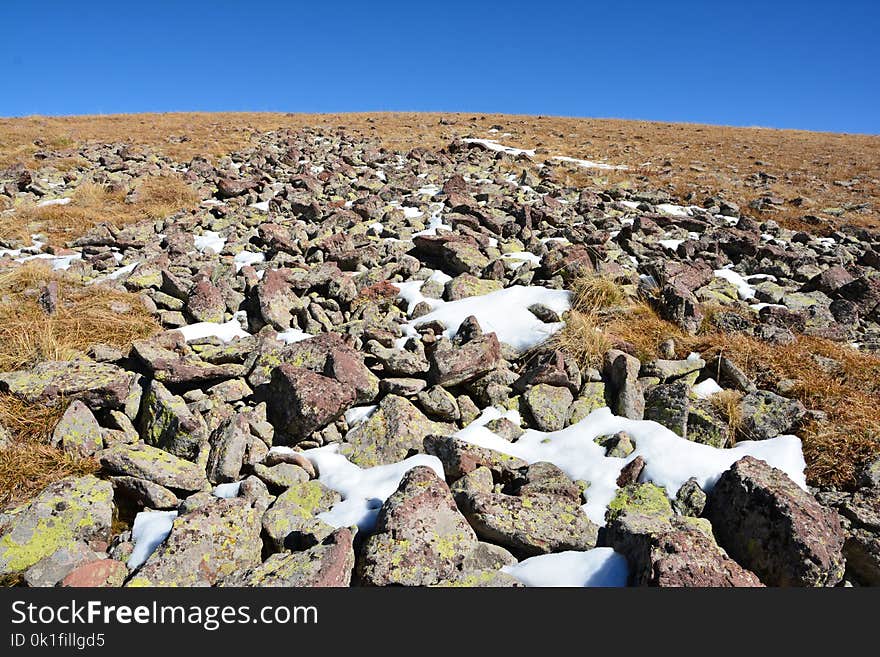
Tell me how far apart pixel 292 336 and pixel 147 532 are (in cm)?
323

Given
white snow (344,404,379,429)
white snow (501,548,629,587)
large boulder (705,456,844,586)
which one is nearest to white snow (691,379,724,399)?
large boulder (705,456,844,586)

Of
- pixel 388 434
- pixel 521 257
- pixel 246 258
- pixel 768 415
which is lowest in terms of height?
pixel 388 434

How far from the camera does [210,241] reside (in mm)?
10227

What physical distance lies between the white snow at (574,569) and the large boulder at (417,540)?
0.42 metres

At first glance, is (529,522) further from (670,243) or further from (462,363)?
(670,243)

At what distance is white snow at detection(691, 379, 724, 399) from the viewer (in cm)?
529

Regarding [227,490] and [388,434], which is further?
[388,434]

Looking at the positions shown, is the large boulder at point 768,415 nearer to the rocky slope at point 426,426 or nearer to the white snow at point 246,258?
the rocky slope at point 426,426

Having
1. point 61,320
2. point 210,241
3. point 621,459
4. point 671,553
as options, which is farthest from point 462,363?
point 210,241

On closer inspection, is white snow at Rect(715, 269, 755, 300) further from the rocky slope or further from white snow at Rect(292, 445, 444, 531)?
white snow at Rect(292, 445, 444, 531)

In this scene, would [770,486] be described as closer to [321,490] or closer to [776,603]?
[776,603]

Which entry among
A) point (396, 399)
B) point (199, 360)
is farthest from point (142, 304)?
point (396, 399)

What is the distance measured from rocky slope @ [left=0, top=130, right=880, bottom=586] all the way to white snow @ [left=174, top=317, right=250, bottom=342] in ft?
0.11

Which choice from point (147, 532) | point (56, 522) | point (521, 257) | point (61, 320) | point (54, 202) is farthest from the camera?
point (54, 202)
